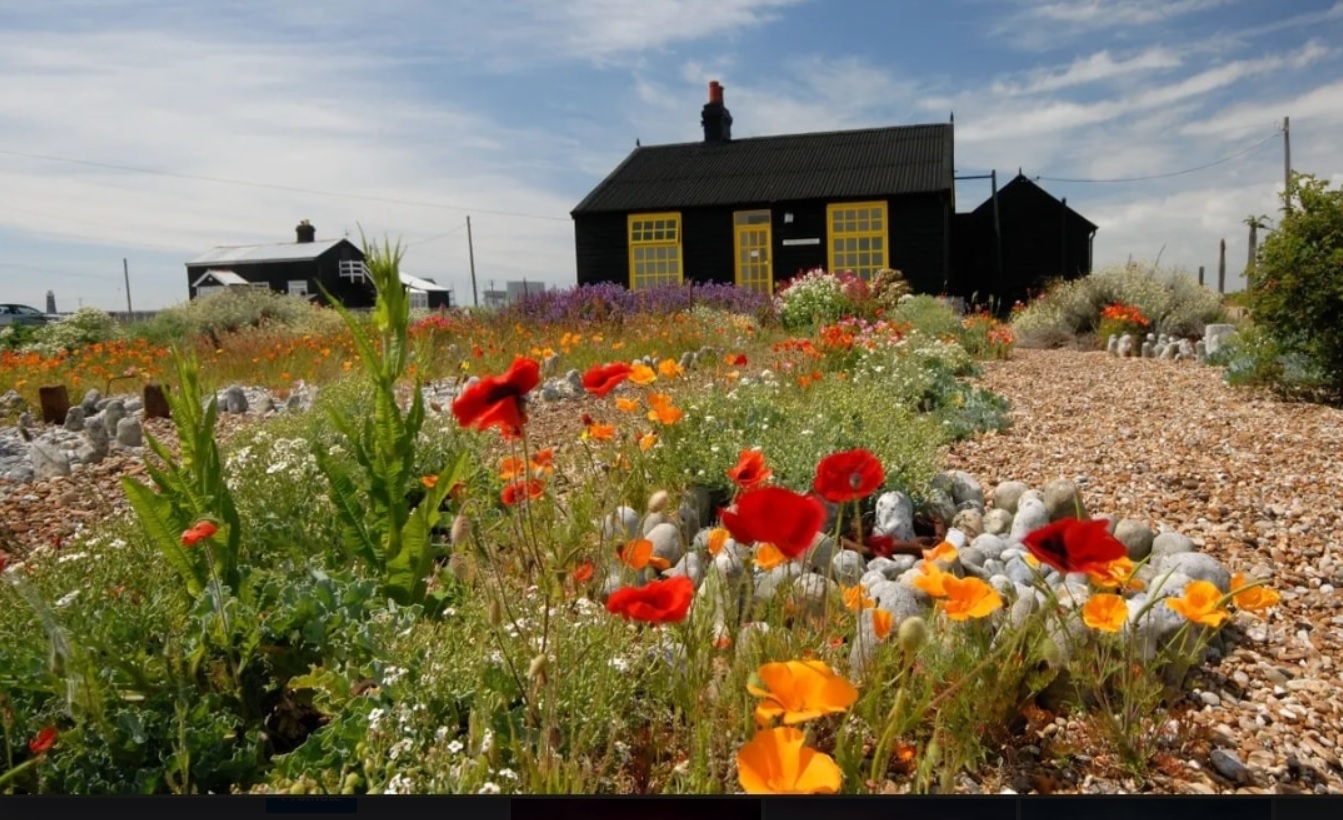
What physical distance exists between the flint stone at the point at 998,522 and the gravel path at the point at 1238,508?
0.58 ft

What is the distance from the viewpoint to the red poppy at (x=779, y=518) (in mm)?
963

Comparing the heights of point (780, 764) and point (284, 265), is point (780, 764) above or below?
below

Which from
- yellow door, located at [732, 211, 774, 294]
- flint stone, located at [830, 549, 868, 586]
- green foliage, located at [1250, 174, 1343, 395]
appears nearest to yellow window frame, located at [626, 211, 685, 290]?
yellow door, located at [732, 211, 774, 294]

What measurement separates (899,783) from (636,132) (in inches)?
43.3

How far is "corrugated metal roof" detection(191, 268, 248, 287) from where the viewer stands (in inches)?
58.7

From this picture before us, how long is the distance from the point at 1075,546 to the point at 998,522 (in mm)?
1147

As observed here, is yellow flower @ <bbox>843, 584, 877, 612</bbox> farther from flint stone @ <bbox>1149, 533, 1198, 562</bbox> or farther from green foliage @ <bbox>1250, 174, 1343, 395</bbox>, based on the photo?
green foliage @ <bbox>1250, 174, 1343, 395</bbox>

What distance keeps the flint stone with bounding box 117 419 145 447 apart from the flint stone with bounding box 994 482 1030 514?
6.68 ft

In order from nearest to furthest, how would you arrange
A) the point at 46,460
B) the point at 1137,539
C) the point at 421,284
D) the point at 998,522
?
1. the point at 421,284
2. the point at 1137,539
3. the point at 46,460
4. the point at 998,522

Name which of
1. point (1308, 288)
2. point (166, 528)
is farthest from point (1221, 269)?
point (166, 528)

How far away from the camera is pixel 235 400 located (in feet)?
10.2

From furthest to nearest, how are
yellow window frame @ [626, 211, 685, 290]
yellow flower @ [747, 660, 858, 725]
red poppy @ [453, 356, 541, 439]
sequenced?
yellow window frame @ [626, 211, 685, 290] → red poppy @ [453, 356, 541, 439] → yellow flower @ [747, 660, 858, 725]

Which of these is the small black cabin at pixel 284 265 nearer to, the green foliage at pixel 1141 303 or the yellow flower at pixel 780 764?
the yellow flower at pixel 780 764

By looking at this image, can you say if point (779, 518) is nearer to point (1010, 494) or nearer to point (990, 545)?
point (990, 545)
